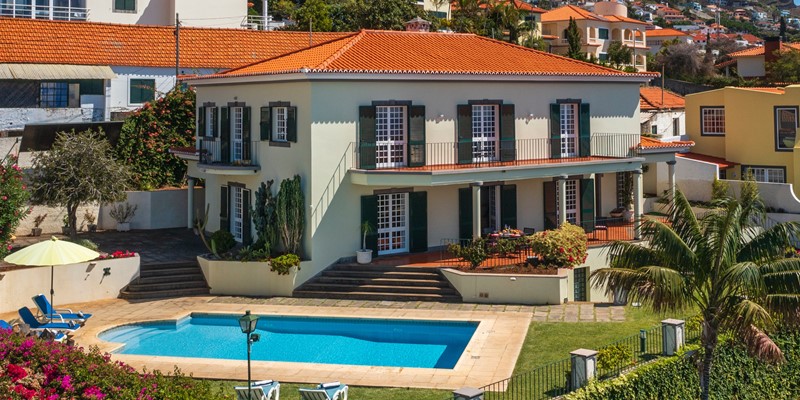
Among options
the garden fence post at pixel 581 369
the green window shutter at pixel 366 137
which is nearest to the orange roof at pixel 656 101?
the green window shutter at pixel 366 137

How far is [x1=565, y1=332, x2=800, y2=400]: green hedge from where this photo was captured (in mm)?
19344

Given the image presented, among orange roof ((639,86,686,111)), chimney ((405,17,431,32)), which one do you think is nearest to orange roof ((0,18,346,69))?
chimney ((405,17,431,32))

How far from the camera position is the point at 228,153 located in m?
33.9

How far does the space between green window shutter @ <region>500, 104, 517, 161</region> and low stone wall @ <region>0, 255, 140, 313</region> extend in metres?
13.6

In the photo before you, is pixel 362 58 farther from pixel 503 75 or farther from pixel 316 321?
pixel 316 321

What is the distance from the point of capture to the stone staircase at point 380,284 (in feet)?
93.9

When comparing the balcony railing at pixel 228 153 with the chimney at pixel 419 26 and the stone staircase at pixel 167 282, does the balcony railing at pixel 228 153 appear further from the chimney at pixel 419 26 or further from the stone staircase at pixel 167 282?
the chimney at pixel 419 26

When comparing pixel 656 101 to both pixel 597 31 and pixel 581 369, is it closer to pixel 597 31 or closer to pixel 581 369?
pixel 581 369

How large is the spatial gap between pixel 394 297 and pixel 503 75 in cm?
934

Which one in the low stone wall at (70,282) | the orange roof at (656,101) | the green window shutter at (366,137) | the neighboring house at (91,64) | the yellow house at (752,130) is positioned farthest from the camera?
the orange roof at (656,101)

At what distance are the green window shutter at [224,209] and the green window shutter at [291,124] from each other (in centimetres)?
548

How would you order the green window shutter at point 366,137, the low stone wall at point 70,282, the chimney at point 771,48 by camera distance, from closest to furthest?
the low stone wall at point 70,282 < the green window shutter at point 366,137 < the chimney at point 771,48

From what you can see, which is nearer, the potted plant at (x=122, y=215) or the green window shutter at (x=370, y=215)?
the green window shutter at (x=370, y=215)

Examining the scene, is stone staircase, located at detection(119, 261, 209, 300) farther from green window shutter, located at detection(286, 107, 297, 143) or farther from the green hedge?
the green hedge
